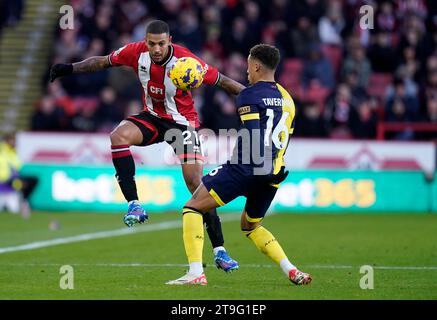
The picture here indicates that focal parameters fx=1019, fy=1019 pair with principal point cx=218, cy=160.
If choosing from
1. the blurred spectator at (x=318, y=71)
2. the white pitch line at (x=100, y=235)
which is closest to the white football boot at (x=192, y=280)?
the white pitch line at (x=100, y=235)

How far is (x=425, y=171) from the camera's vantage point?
2023 cm

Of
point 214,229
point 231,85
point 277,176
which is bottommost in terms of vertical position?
point 214,229

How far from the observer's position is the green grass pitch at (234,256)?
8.82m

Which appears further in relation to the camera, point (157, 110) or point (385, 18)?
point (385, 18)

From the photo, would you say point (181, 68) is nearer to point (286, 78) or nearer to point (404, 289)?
point (404, 289)

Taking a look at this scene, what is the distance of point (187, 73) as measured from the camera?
9.86 meters

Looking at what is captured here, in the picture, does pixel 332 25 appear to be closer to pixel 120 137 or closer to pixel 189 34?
pixel 189 34

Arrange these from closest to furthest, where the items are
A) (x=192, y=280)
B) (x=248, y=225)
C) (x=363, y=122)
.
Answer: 1. (x=192, y=280)
2. (x=248, y=225)
3. (x=363, y=122)

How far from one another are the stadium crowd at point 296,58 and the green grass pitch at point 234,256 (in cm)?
305

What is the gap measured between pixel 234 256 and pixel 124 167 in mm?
2789

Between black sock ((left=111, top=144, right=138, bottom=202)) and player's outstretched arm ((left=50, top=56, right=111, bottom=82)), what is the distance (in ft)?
2.83

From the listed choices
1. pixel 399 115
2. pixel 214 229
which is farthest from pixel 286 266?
pixel 399 115

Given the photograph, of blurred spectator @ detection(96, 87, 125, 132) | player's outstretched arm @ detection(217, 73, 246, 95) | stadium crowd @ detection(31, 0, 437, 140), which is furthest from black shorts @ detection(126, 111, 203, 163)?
blurred spectator @ detection(96, 87, 125, 132)

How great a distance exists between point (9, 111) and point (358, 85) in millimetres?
8819
